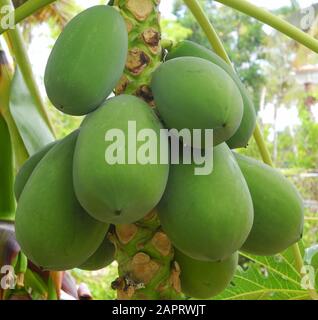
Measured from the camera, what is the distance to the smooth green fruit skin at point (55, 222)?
76 cm

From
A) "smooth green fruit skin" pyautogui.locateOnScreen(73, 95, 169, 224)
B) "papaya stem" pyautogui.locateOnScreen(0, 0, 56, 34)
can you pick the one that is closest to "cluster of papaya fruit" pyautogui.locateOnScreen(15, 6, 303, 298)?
"smooth green fruit skin" pyautogui.locateOnScreen(73, 95, 169, 224)

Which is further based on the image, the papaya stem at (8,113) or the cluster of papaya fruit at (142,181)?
the papaya stem at (8,113)

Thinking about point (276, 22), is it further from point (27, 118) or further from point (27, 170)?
point (27, 118)

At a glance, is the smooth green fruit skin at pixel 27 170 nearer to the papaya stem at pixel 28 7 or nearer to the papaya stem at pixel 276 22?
the papaya stem at pixel 28 7

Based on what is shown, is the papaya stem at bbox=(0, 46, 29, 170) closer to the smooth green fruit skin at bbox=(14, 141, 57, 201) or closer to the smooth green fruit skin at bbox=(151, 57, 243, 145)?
the smooth green fruit skin at bbox=(14, 141, 57, 201)

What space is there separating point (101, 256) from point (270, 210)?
0.84ft

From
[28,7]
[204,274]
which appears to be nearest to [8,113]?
[28,7]

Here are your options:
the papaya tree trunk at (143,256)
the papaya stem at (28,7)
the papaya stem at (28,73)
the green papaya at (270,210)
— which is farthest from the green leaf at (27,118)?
the green papaya at (270,210)

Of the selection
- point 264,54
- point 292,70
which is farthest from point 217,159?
point 264,54

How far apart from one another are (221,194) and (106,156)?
0.48 ft

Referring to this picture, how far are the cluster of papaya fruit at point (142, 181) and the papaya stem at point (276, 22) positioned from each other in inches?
7.6

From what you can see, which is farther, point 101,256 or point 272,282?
point 272,282

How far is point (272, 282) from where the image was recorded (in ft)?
4.42
